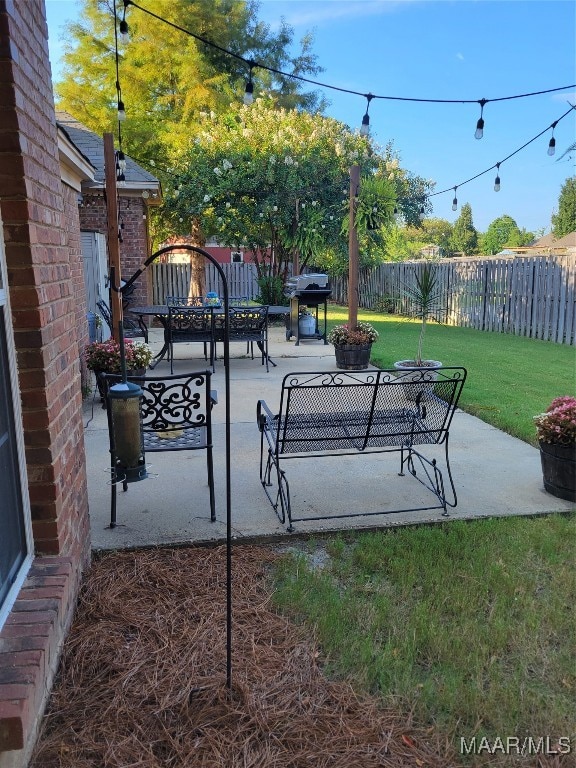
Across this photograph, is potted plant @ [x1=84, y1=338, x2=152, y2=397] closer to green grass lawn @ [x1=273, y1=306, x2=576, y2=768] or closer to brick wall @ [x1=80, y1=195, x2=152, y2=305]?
green grass lawn @ [x1=273, y1=306, x2=576, y2=768]

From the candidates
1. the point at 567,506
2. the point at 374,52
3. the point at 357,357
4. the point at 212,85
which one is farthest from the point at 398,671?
the point at 212,85

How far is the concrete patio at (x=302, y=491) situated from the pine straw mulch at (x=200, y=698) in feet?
2.00

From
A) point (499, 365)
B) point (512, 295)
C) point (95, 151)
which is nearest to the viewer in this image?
point (499, 365)

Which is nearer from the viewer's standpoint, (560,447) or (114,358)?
(560,447)

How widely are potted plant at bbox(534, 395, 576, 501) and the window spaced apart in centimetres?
315

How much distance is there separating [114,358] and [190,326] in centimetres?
232

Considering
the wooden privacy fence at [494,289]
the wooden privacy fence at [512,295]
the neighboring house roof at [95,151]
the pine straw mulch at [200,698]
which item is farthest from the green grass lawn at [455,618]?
the neighboring house roof at [95,151]

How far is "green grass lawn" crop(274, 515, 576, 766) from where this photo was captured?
6.73 ft

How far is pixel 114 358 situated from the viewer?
19.6 feet

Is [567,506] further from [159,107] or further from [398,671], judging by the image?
[159,107]

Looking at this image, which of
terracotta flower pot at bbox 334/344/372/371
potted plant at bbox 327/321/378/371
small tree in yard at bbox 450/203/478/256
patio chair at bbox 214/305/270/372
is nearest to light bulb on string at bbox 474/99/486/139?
potted plant at bbox 327/321/378/371

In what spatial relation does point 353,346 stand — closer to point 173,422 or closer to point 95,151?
point 173,422

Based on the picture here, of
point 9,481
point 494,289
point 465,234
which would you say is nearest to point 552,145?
point 494,289

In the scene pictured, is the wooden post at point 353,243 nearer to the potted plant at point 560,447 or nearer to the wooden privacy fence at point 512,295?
the wooden privacy fence at point 512,295
